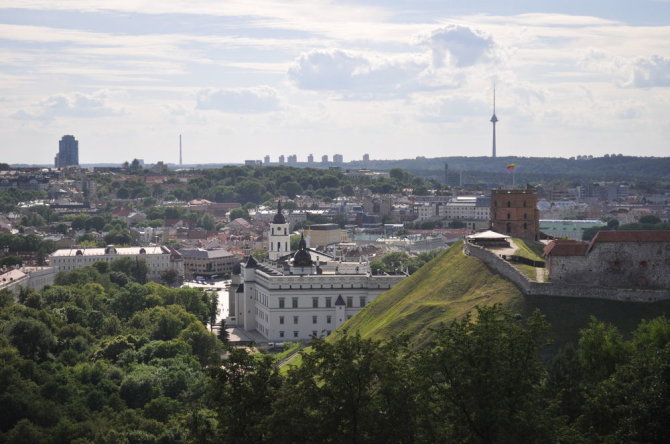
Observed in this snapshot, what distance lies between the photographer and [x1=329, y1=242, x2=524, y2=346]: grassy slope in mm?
61406

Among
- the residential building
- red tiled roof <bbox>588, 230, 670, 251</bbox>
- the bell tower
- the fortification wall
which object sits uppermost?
red tiled roof <bbox>588, 230, 670, 251</bbox>

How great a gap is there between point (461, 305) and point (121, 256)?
9283 cm

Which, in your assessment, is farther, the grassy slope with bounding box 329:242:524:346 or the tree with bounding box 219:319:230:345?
the tree with bounding box 219:319:230:345

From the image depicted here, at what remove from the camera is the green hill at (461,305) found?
184ft

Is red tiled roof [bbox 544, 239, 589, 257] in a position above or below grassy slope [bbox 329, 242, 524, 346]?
above

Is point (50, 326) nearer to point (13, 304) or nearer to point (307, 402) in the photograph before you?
point (13, 304)

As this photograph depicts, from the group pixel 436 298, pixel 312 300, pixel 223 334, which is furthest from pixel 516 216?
pixel 223 334

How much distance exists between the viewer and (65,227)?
198m

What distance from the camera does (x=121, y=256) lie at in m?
150

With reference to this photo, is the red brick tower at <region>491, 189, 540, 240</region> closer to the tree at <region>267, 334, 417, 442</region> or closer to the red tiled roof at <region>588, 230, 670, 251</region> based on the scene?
the red tiled roof at <region>588, 230, 670, 251</region>

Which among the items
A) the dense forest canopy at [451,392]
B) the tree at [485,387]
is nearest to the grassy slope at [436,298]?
the dense forest canopy at [451,392]

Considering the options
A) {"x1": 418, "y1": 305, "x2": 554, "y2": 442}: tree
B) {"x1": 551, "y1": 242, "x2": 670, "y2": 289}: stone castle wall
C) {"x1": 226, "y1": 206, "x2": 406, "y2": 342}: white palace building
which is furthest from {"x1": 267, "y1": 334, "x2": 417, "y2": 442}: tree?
{"x1": 226, "y1": 206, "x2": 406, "y2": 342}: white palace building

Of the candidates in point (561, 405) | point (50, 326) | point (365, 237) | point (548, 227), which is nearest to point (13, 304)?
point (50, 326)

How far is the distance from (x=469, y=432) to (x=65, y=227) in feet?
555
